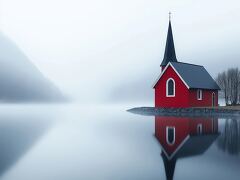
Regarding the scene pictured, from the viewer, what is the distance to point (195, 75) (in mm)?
49500

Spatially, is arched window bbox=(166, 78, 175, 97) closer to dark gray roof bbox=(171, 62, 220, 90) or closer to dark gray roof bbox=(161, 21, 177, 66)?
dark gray roof bbox=(171, 62, 220, 90)

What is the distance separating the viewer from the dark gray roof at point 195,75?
45478 millimetres

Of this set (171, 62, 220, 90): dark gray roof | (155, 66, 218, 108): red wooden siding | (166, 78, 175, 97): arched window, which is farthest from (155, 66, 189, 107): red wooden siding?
(171, 62, 220, 90): dark gray roof

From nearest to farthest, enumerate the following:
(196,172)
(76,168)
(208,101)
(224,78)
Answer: (196,172)
(76,168)
(208,101)
(224,78)

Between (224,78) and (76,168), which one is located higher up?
(224,78)

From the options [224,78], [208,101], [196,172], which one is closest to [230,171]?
[196,172]

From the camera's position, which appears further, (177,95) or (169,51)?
(169,51)

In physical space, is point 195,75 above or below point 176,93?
above

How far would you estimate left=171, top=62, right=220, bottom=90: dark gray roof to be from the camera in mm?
45478

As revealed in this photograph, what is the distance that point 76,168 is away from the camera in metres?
10.3

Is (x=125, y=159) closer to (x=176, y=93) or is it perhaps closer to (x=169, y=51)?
(x=176, y=93)

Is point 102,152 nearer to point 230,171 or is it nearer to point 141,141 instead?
point 141,141

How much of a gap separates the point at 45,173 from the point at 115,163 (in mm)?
2492

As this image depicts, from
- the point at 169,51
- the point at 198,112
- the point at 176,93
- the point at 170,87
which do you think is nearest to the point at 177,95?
the point at 176,93
